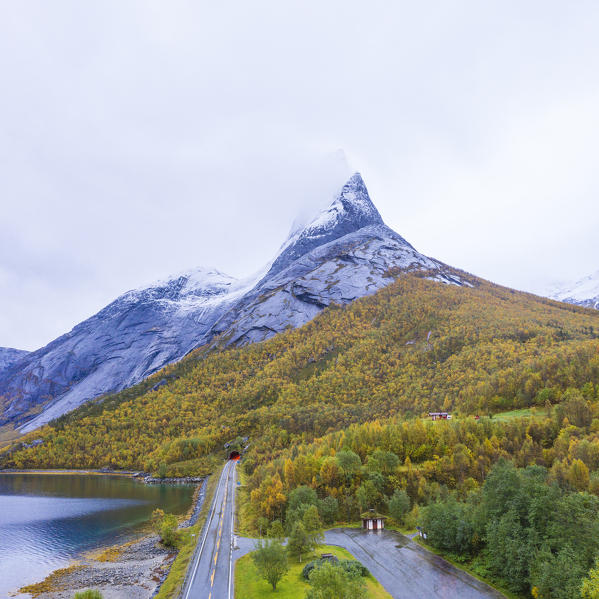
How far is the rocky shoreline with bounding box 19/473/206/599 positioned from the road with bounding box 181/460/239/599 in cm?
508

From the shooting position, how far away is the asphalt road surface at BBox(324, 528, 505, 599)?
128 ft

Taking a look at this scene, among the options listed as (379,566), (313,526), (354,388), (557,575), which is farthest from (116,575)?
(354,388)

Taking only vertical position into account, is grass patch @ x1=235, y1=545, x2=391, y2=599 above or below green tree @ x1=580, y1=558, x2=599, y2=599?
below

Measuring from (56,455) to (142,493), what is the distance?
241 feet

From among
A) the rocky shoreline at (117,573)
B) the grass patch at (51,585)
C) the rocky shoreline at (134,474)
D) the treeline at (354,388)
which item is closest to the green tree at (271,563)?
the rocky shoreline at (117,573)

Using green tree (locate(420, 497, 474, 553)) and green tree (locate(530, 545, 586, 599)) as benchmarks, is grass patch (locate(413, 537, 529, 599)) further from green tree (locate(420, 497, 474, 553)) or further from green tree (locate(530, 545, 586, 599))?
green tree (locate(530, 545, 586, 599))

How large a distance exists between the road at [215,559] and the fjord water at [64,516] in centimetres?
1573

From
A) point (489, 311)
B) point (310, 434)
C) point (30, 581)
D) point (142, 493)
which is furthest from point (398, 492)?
point (489, 311)

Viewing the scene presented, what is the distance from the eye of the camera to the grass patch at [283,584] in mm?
39469

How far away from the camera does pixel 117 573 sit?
5350 centimetres

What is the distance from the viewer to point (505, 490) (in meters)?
45.4

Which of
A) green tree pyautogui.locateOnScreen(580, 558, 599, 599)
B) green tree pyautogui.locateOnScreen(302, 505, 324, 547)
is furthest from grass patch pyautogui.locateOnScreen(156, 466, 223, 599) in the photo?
green tree pyautogui.locateOnScreen(580, 558, 599, 599)

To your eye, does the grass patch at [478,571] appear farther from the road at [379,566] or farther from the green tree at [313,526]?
the green tree at [313,526]

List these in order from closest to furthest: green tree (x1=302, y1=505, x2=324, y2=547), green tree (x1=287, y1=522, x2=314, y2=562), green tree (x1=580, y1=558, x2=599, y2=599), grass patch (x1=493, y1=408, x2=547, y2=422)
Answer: green tree (x1=580, y1=558, x2=599, y2=599) → green tree (x1=287, y1=522, x2=314, y2=562) → green tree (x1=302, y1=505, x2=324, y2=547) → grass patch (x1=493, y1=408, x2=547, y2=422)
